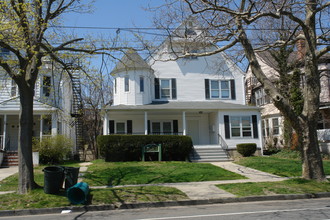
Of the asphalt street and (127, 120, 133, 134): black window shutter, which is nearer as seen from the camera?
the asphalt street

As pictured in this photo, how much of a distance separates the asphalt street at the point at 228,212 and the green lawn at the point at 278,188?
3.01 feet

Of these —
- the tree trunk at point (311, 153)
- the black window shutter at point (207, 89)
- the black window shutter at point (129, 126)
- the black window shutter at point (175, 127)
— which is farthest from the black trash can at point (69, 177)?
the black window shutter at point (207, 89)

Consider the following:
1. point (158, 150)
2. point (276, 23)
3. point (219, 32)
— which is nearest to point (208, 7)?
point (219, 32)

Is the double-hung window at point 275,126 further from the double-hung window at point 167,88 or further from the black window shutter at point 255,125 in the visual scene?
the double-hung window at point 167,88

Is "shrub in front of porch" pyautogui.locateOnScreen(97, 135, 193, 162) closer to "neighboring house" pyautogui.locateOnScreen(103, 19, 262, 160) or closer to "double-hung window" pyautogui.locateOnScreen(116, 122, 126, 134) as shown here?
"neighboring house" pyautogui.locateOnScreen(103, 19, 262, 160)

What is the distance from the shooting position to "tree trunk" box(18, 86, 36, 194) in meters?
9.30

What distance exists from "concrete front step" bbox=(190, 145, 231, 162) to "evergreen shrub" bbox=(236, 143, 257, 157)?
1158 millimetres

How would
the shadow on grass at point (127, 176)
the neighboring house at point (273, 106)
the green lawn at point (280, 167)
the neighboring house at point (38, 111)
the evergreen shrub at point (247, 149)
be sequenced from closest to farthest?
the shadow on grass at point (127, 176)
the green lawn at point (280, 167)
the neighboring house at point (38, 111)
the evergreen shrub at point (247, 149)
the neighboring house at point (273, 106)

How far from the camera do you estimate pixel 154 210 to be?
814cm

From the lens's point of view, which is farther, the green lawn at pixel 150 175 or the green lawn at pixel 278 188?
the green lawn at pixel 150 175

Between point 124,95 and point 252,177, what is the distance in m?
12.3

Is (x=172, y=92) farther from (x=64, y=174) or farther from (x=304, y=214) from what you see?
(x=304, y=214)

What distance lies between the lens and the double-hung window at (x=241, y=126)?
22203mm

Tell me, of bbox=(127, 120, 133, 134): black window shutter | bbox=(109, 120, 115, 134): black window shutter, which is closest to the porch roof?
bbox=(109, 120, 115, 134): black window shutter
